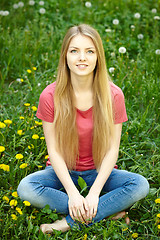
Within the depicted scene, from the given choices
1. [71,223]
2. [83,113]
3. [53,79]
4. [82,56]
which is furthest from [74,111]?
[53,79]

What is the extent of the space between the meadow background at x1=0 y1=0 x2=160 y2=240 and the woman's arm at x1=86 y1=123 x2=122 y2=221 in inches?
4.0

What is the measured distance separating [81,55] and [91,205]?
31.5 inches

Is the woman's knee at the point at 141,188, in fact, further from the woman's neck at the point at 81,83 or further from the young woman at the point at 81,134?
the woman's neck at the point at 81,83

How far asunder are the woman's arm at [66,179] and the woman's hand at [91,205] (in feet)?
0.09

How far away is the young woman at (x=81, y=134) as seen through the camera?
86.1 inches

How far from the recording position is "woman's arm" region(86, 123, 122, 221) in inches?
86.4

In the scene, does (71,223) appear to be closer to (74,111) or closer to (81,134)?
(81,134)

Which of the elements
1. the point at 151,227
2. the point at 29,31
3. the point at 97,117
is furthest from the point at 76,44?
the point at 29,31

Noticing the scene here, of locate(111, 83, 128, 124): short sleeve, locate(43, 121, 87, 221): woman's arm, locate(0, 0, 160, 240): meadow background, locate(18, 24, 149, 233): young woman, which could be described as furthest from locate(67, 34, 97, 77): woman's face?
locate(0, 0, 160, 240): meadow background

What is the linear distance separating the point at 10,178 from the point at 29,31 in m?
1.89

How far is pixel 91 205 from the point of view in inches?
86.2

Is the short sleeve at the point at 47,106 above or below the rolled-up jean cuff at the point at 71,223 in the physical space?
above

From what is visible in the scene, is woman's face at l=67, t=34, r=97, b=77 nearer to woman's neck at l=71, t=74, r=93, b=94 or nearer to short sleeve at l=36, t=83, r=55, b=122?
woman's neck at l=71, t=74, r=93, b=94

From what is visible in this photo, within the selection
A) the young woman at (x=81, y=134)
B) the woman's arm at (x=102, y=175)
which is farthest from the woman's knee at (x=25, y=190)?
the woman's arm at (x=102, y=175)
